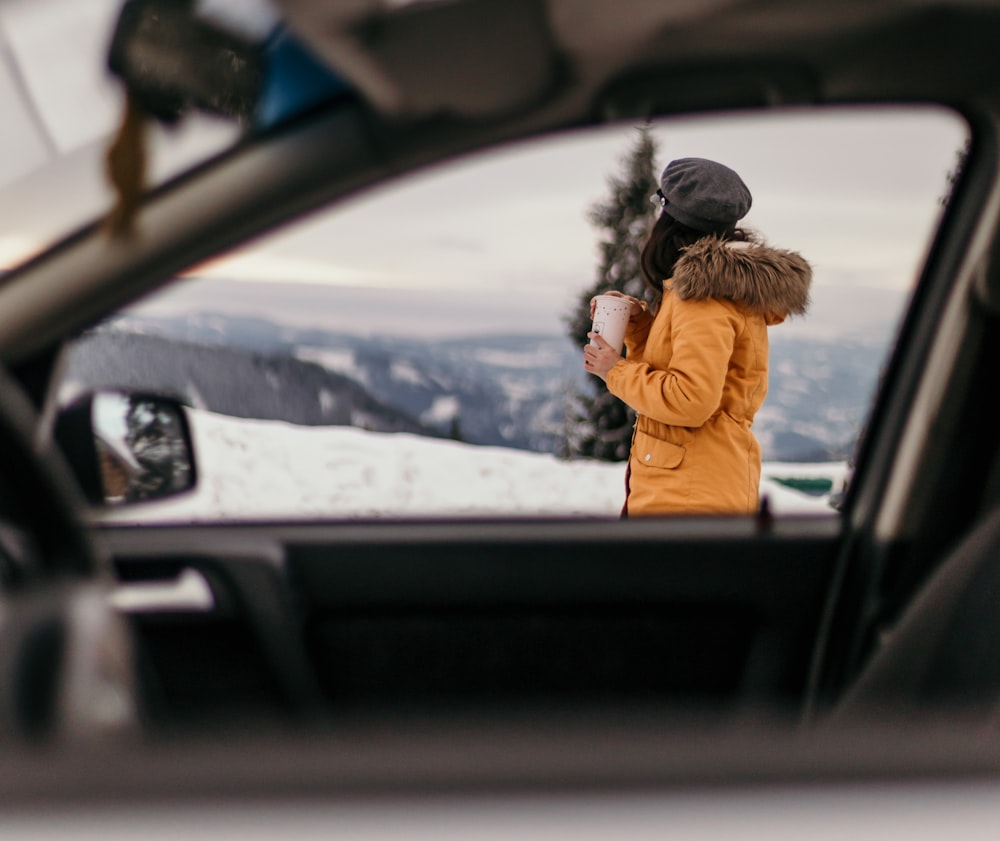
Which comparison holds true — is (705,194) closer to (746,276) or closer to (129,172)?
(746,276)

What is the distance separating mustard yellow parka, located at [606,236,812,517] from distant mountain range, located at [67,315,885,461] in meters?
2.81

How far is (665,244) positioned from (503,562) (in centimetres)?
86

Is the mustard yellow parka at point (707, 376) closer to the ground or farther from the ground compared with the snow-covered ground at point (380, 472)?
farther from the ground

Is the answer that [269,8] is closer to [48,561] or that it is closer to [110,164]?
[110,164]

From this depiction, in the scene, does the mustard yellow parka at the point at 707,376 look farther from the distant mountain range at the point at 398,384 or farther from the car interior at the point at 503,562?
the distant mountain range at the point at 398,384

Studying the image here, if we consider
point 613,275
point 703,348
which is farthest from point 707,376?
point 613,275

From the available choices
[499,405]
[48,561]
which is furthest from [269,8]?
[499,405]

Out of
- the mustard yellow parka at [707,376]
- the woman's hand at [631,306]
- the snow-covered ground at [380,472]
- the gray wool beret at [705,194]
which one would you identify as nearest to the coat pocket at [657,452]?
the mustard yellow parka at [707,376]

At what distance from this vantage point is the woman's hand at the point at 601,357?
2.46 meters

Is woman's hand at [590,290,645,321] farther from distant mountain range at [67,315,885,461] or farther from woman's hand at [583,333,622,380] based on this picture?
distant mountain range at [67,315,885,461]

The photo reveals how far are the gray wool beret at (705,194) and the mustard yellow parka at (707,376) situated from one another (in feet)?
0.23

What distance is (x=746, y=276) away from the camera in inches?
89.0

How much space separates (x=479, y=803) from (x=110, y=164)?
908 millimetres

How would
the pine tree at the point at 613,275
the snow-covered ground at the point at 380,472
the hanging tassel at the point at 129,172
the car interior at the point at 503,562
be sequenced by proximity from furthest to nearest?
the pine tree at the point at 613,275, the snow-covered ground at the point at 380,472, the hanging tassel at the point at 129,172, the car interior at the point at 503,562
